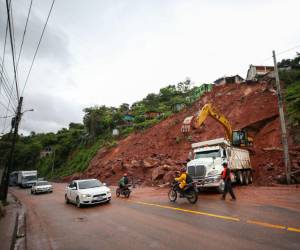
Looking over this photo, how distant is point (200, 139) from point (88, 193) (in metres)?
23.2

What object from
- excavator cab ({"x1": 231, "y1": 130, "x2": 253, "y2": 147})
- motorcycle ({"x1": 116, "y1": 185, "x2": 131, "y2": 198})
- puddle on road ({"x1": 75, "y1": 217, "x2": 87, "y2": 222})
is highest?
excavator cab ({"x1": 231, "y1": 130, "x2": 253, "y2": 147})

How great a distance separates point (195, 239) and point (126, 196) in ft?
36.5

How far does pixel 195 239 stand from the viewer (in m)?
5.96

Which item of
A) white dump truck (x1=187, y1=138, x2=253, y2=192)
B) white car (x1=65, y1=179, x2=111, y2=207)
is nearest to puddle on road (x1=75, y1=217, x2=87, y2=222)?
white car (x1=65, y1=179, x2=111, y2=207)

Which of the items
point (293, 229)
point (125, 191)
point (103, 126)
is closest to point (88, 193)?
point (125, 191)

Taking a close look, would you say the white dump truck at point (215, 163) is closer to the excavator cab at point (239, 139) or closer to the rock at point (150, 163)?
the excavator cab at point (239, 139)

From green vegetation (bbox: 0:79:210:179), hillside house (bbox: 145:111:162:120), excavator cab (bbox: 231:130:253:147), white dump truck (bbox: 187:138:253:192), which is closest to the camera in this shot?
white dump truck (bbox: 187:138:253:192)

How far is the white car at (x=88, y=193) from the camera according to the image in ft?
41.8

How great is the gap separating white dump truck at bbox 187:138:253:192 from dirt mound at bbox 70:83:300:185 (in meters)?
2.42

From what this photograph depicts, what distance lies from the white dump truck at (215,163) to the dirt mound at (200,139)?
2418 millimetres

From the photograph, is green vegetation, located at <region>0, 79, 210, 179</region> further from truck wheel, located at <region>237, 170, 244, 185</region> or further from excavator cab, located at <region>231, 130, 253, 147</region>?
truck wheel, located at <region>237, 170, 244, 185</region>

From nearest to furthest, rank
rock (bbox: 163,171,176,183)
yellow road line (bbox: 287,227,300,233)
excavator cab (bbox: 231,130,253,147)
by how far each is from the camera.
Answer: yellow road line (bbox: 287,227,300,233), excavator cab (bbox: 231,130,253,147), rock (bbox: 163,171,176,183)

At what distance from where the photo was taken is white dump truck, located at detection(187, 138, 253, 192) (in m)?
14.5

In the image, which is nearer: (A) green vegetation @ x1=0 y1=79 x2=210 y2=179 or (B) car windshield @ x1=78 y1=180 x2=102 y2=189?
(B) car windshield @ x1=78 y1=180 x2=102 y2=189
